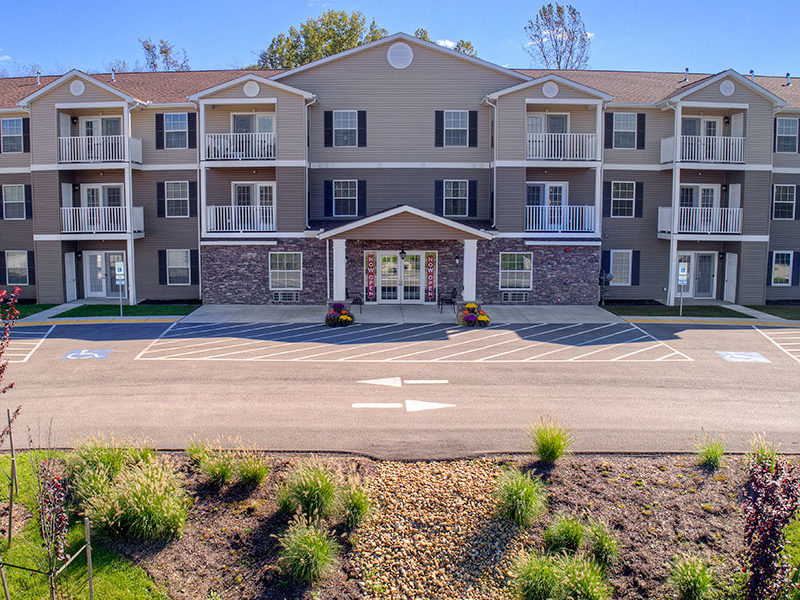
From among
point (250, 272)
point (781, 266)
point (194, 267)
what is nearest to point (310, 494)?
point (250, 272)

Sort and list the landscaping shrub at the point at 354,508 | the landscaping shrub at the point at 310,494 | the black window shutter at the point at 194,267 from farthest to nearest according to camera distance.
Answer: the black window shutter at the point at 194,267 → the landscaping shrub at the point at 310,494 → the landscaping shrub at the point at 354,508

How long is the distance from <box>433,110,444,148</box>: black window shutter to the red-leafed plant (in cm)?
2258

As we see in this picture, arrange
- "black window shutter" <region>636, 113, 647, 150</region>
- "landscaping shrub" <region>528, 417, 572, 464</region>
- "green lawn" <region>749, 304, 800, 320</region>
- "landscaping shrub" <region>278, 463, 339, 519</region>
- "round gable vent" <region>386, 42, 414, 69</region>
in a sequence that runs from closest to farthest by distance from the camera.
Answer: "landscaping shrub" <region>278, 463, 339, 519</region>
"landscaping shrub" <region>528, 417, 572, 464</region>
"green lawn" <region>749, 304, 800, 320</region>
"round gable vent" <region>386, 42, 414, 69</region>
"black window shutter" <region>636, 113, 647, 150</region>

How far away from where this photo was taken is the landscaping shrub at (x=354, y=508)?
9469 millimetres

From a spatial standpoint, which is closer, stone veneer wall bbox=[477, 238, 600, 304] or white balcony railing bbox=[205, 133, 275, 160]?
stone veneer wall bbox=[477, 238, 600, 304]

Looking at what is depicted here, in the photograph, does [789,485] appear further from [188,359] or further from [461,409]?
[188,359]

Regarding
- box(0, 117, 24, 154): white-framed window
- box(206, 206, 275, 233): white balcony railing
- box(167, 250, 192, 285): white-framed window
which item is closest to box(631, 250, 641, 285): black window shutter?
box(206, 206, 275, 233): white balcony railing

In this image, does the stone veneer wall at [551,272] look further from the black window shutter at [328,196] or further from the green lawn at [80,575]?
the green lawn at [80,575]

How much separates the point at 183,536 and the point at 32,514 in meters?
Result: 2.43

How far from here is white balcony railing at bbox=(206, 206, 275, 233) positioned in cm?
2764

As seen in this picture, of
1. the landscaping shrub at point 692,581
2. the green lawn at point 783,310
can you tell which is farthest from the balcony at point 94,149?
the green lawn at point 783,310

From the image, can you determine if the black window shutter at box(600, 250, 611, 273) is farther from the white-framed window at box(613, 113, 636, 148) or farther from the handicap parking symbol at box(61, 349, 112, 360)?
the handicap parking symbol at box(61, 349, 112, 360)

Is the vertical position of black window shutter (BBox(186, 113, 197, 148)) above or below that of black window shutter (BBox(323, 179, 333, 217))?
above

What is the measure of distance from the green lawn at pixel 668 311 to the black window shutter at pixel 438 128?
9.80 meters
